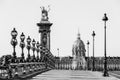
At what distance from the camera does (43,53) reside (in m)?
68.1

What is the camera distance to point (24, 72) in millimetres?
37656

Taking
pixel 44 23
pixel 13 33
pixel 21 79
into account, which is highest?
pixel 44 23

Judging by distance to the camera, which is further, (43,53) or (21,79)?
(43,53)

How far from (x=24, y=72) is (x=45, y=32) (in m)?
148

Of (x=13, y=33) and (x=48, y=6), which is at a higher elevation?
(x=48, y=6)

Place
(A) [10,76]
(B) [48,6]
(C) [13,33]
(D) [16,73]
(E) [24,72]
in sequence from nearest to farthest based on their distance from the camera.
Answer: (A) [10,76], (D) [16,73], (C) [13,33], (E) [24,72], (B) [48,6]

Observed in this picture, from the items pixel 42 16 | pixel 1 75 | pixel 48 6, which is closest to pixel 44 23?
pixel 42 16

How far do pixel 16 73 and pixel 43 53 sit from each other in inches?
1454

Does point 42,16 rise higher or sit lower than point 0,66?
higher

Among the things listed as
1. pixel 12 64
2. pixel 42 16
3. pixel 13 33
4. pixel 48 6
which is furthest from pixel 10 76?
pixel 42 16

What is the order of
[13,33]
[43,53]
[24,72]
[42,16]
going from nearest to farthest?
[13,33], [24,72], [43,53], [42,16]

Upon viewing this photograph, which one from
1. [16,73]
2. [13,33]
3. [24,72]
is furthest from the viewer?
[24,72]

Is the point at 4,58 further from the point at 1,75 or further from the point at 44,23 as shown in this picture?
the point at 44,23

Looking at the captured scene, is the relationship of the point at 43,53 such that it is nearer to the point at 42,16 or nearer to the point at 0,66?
the point at 0,66
